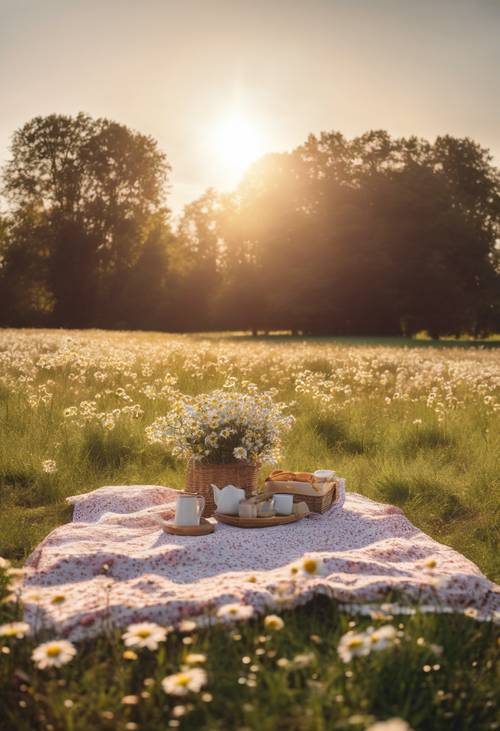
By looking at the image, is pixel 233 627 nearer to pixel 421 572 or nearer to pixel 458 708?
pixel 458 708

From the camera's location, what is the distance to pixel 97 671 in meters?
3.41

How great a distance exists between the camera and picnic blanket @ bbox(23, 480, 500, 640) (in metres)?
4.05

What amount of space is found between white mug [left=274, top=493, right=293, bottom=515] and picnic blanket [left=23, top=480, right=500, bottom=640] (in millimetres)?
154

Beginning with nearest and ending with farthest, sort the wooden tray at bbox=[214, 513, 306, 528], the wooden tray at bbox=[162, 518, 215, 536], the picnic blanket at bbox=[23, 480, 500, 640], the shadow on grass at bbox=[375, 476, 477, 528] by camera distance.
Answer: the picnic blanket at bbox=[23, 480, 500, 640]
the wooden tray at bbox=[162, 518, 215, 536]
the wooden tray at bbox=[214, 513, 306, 528]
the shadow on grass at bbox=[375, 476, 477, 528]

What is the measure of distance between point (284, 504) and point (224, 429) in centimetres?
79

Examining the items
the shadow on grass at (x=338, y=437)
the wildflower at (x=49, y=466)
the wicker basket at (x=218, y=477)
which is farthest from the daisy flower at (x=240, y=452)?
the shadow on grass at (x=338, y=437)

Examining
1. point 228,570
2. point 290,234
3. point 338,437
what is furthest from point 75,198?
point 228,570

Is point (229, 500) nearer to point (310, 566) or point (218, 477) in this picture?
point (218, 477)

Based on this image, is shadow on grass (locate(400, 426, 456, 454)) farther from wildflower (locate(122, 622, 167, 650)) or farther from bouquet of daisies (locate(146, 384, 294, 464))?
wildflower (locate(122, 622, 167, 650))

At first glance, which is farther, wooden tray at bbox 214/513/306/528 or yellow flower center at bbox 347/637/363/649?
wooden tray at bbox 214/513/306/528

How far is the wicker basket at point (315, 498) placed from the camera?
6.29 m

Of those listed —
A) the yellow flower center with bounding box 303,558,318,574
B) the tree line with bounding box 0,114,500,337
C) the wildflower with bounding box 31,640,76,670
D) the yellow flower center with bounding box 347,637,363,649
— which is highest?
the tree line with bounding box 0,114,500,337

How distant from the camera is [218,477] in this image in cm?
→ 642

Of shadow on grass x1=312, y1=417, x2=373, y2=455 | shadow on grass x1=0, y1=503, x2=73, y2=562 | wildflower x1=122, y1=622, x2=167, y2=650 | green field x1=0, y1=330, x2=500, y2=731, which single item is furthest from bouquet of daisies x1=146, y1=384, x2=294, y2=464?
wildflower x1=122, y1=622, x2=167, y2=650
